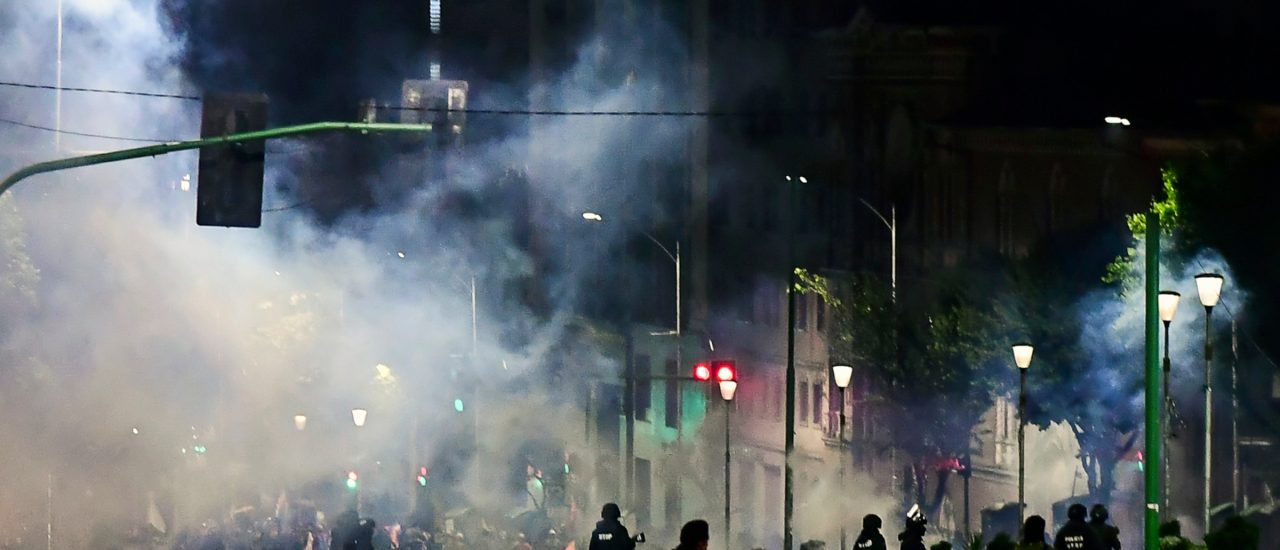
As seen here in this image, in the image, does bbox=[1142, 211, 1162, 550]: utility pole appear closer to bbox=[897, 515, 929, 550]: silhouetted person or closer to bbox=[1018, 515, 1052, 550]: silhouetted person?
bbox=[1018, 515, 1052, 550]: silhouetted person

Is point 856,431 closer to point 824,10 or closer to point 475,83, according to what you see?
point 824,10

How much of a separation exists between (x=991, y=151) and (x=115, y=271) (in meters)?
19.7

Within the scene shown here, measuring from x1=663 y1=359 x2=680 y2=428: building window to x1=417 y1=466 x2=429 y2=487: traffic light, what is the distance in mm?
6670

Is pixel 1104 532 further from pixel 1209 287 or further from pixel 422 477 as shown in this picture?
pixel 422 477

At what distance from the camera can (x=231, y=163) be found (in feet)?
45.7

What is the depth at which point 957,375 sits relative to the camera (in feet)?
115

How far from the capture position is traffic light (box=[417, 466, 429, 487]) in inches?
1873

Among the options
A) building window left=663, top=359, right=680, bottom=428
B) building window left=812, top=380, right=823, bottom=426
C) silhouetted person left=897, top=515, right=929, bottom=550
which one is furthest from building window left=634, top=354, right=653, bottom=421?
silhouetted person left=897, top=515, right=929, bottom=550

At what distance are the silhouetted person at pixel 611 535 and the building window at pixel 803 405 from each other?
28277 mm

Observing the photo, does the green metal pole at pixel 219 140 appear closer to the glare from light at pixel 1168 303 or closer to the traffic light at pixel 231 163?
the traffic light at pixel 231 163

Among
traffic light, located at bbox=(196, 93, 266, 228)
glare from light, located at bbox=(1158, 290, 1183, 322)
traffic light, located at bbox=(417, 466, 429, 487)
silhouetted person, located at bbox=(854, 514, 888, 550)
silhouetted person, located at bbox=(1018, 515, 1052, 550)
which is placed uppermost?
traffic light, located at bbox=(196, 93, 266, 228)

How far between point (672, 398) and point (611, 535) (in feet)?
106

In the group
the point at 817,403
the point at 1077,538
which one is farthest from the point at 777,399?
the point at 1077,538

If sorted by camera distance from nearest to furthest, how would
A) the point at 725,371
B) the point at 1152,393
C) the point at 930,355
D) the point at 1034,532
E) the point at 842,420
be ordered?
1. the point at 1152,393
2. the point at 1034,532
3. the point at 725,371
4. the point at 842,420
5. the point at 930,355
